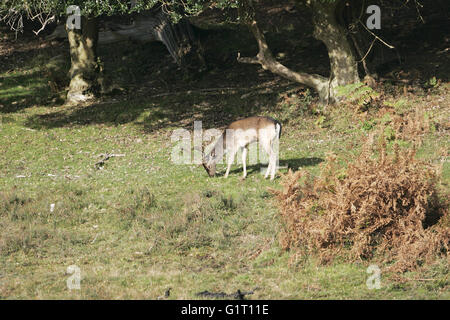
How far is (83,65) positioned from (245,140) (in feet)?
44.1

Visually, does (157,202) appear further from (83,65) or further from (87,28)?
(87,28)

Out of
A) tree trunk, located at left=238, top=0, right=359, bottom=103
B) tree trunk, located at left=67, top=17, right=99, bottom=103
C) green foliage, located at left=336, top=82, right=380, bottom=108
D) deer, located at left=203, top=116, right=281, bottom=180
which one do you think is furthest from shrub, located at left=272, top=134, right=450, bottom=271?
tree trunk, located at left=67, top=17, right=99, bottom=103

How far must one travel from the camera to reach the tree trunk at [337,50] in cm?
2388

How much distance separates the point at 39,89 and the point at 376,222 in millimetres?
22284

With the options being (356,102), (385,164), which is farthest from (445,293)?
(356,102)

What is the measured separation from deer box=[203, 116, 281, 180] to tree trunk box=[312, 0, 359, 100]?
678 cm

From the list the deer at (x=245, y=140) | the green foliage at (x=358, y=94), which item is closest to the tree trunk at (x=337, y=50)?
the green foliage at (x=358, y=94)

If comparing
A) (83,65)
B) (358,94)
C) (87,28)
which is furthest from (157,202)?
(87,28)

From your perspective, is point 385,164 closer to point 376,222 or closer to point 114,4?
point 376,222

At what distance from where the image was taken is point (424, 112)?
69.7 ft

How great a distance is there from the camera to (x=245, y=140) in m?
18.3

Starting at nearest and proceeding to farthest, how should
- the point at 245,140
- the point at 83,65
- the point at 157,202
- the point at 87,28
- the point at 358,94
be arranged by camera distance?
the point at 157,202 → the point at 245,140 → the point at 358,94 → the point at 87,28 → the point at 83,65

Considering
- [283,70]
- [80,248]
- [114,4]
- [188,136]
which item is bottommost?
[80,248]

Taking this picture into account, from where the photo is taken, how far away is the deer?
17906 mm
